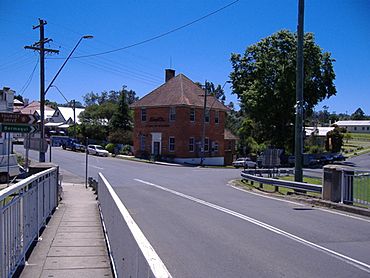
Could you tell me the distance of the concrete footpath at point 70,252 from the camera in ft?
22.1

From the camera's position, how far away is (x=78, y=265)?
7.15 meters

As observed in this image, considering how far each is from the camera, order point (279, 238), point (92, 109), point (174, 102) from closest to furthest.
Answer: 1. point (279, 238)
2. point (174, 102)
3. point (92, 109)

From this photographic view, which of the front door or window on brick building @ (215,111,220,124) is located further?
window on brick building @ (215,111,220,124)

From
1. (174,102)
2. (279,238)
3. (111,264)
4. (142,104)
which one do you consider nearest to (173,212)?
(279,238)

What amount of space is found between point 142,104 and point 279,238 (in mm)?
51533

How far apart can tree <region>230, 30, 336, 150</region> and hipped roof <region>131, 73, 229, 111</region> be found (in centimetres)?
497

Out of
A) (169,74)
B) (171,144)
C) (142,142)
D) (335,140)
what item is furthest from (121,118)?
(335,140)

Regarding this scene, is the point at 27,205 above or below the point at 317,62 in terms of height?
below

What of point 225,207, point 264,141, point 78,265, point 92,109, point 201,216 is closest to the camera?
point 78,265

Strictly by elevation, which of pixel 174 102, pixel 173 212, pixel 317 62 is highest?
pixel 317 62

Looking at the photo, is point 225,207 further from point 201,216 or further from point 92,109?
point 92,109

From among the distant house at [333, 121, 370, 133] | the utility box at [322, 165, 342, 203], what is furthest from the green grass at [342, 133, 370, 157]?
the utility box at [322, 165, 342, 203]

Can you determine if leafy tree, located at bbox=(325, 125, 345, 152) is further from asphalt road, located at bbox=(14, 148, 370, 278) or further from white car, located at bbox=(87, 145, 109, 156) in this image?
asphalt road, located at bbox=(14, 148, 370, 278)

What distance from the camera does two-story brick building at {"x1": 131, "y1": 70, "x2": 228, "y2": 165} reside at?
5625cm
